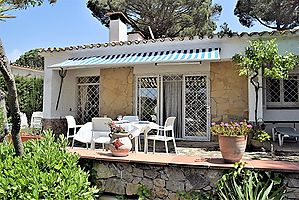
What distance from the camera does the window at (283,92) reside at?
1916 cm

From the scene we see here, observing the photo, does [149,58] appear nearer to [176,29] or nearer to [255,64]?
[255,64]

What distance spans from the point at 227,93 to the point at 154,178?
39.3 ft

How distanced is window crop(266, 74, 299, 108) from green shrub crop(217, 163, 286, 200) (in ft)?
42.7

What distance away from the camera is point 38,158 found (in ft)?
24.5

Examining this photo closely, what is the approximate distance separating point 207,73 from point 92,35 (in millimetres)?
23413

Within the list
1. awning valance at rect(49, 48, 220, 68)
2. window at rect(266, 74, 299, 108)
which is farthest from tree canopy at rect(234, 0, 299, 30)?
awning valance at rect(49, 48, 220, 68)

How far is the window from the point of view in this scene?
754 inches

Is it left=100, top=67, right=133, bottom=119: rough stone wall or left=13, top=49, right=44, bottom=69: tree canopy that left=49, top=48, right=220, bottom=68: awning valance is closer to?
left=100, top=67, right=133, bottom=119: rough stone wall

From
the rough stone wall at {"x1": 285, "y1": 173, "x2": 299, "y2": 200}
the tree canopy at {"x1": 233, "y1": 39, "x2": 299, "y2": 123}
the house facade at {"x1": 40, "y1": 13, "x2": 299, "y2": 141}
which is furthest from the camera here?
the house facade at {"x1": 40, "y1": 13, "x2": 299, "y2": 141}

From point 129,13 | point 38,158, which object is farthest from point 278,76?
point 129,13

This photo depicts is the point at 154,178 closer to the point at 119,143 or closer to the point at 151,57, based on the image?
Answer: the point at 119,143

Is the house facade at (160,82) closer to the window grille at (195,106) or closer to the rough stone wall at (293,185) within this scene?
the window grille at (195,106)

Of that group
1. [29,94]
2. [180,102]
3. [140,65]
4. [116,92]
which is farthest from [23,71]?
[180,102]

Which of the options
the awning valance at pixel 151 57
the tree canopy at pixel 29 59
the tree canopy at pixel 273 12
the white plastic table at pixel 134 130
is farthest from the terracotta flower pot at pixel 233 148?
the tree canopy at pixel 29 59
